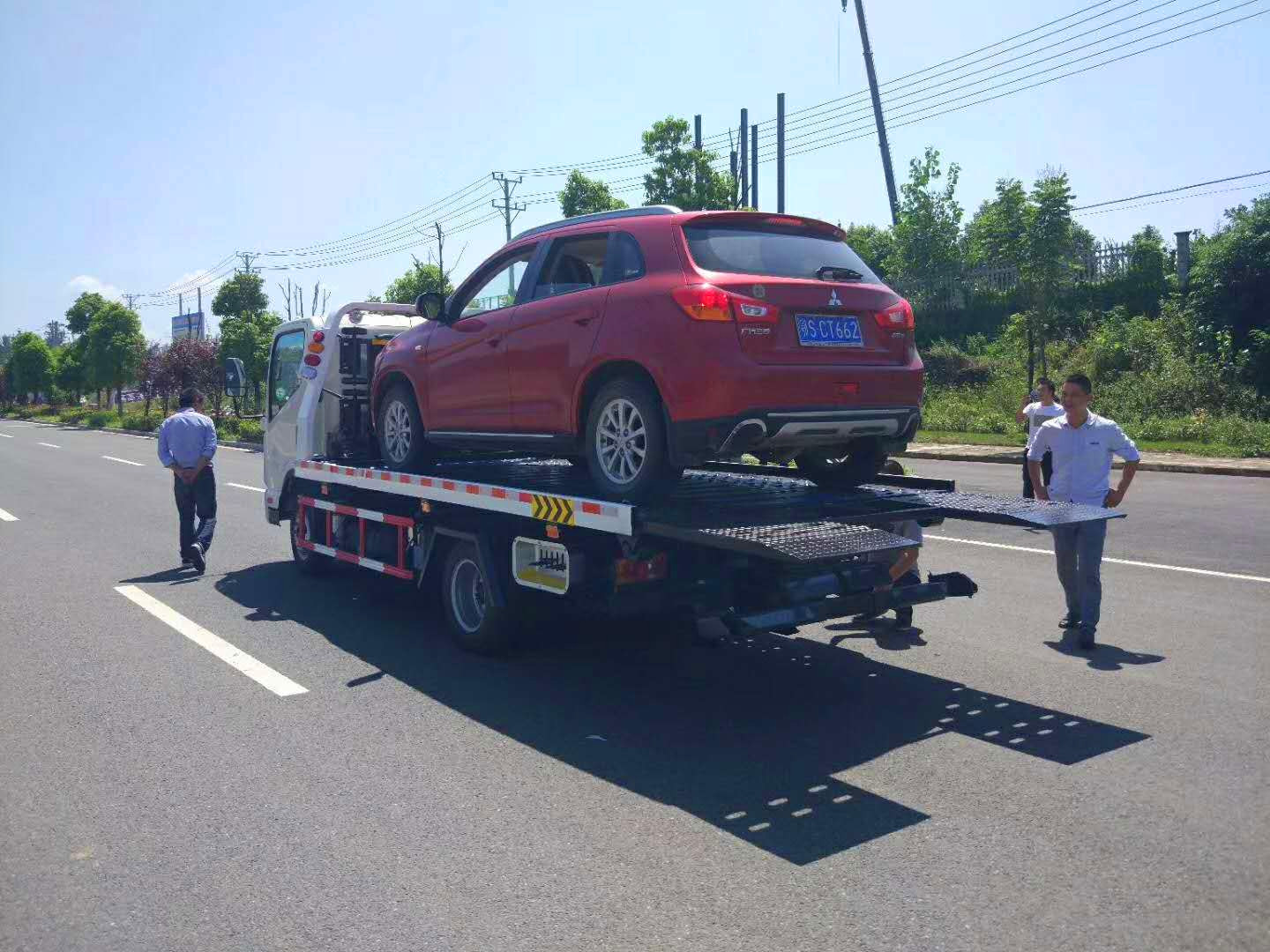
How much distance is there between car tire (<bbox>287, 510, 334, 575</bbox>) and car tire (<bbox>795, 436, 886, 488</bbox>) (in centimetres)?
464

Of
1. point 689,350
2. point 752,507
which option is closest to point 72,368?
point 752,507

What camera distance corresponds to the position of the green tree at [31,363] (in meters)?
79.4

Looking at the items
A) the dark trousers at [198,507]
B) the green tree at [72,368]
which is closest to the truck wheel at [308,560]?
the dark trousers at [198,507]

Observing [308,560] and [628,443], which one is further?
[308,560]

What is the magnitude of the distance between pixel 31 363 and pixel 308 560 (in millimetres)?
80781

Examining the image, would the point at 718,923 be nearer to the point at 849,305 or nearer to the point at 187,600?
the point at 849,305

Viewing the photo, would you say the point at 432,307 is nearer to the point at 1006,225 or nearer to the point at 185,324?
the point at 1006,225

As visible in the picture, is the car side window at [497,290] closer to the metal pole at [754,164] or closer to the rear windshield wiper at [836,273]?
the rear windshield wiper at [836,273]

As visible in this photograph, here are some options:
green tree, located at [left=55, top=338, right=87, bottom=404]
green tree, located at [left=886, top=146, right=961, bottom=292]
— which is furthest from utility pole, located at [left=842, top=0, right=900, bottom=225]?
green tree, located at [left=55, top=338, right=87, bottom=404]

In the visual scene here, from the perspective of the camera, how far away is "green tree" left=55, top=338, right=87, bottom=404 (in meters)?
67.7

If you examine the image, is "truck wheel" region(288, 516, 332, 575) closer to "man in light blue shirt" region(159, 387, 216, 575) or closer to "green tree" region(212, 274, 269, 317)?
"man in light blue shirt" region(159, 387, 216, 575)

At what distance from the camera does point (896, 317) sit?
6250 mm

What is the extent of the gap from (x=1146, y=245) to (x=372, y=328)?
2884cm

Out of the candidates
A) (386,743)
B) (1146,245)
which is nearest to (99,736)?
(386,743)
